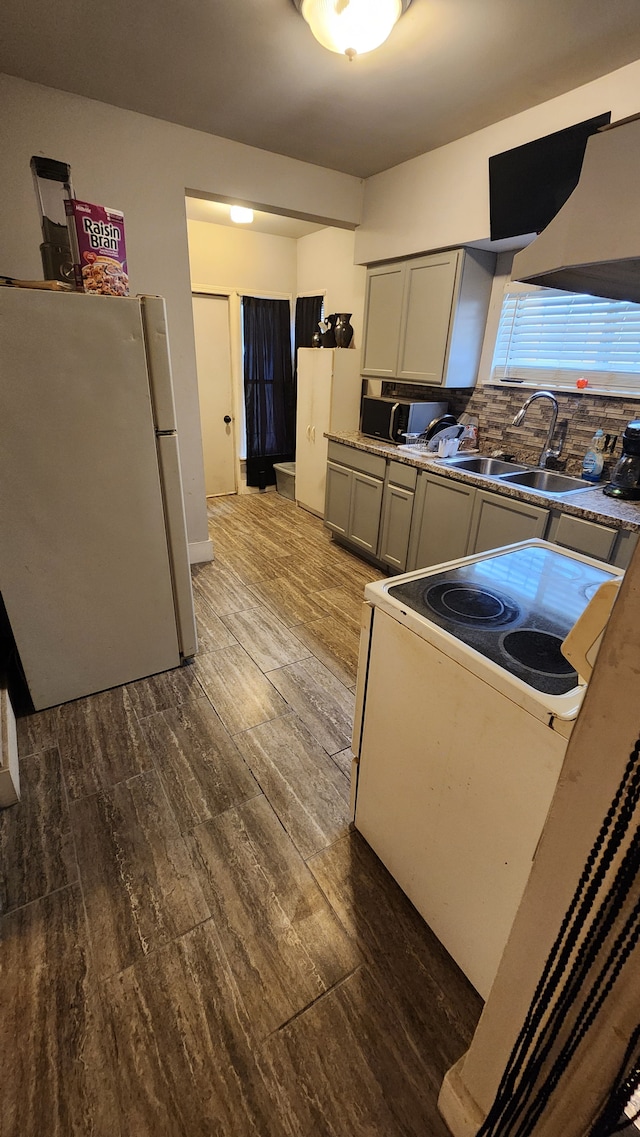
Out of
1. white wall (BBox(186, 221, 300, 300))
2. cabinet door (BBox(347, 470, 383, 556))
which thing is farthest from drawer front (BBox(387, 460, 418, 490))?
white wall (BBox(186, 221, 300, 300))

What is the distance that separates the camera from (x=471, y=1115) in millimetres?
934

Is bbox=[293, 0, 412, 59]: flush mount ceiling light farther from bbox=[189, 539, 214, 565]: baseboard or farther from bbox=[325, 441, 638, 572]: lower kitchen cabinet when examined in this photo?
bbox=[189, 539, 214, 565]: baseboard

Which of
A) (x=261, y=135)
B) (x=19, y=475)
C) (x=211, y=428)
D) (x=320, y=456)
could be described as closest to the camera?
(x=19, y=475)

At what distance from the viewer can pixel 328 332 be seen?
13.8ft

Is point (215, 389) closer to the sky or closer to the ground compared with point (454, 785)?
closer to the sky

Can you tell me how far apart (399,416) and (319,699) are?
83.8 inches

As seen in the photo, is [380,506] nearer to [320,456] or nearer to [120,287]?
[320,456]

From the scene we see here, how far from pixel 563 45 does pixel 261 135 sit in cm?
168

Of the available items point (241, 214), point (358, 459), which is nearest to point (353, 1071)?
point (358, 459)

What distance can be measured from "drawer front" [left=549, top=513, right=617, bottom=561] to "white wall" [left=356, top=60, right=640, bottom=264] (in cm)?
178

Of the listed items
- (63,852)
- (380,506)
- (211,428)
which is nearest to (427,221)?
(380,506)

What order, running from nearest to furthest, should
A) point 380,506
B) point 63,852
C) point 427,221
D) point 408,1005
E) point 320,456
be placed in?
point 408,1005 → point 63,852 → point 427,221 → point 380,506 → point 320,456

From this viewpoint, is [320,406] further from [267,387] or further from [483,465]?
[483,465]

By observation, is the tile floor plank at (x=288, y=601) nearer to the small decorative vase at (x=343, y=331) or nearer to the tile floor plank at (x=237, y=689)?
the tile floor plank at (x=237, y=689)
